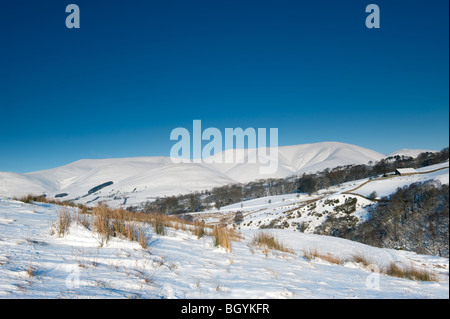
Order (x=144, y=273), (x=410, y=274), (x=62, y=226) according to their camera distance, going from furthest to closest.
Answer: (x=410, y=274), (x=62, y=226), (x=144, y=273)

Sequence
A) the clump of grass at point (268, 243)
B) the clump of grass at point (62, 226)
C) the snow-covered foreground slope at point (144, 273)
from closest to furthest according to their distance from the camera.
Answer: the snow-covered foreground slope at point (144, 273) < the clump of grass at point (62, 226) < the clump of grass at point (268, 243)

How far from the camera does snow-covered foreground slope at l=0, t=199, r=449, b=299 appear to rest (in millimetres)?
3508

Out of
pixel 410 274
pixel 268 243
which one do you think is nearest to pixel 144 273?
pixel 268 243

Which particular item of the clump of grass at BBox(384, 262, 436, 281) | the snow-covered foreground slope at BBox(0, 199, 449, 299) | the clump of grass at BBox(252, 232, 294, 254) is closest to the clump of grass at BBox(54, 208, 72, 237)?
the snow-covered foreground slope at BBox(0, 199, 449, 299)

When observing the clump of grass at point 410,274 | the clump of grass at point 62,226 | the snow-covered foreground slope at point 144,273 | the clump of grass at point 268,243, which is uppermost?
the clump of grass at point 62,226

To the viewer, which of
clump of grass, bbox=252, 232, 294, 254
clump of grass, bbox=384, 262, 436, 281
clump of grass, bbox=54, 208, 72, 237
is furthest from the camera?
clump of grass, bbox=252, 232, 294, 254

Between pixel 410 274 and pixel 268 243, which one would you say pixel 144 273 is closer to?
pixel 268 243

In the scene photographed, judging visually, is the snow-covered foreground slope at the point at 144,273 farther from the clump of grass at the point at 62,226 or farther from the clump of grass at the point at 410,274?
the clump of grass at the point at 410,274

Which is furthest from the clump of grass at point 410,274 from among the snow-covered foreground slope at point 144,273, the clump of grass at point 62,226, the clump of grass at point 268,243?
the clump of grass at point 62,226

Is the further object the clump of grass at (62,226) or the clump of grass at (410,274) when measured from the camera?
the clump of grass at (410,274)

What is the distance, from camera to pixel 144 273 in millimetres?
4340

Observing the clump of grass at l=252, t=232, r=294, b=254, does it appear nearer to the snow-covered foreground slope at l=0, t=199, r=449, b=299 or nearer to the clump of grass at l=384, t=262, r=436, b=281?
the snow-covered foreground slope at l=0, t=199, r=449, b=299

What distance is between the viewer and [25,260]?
418 cm

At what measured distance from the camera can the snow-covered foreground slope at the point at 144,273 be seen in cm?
351
